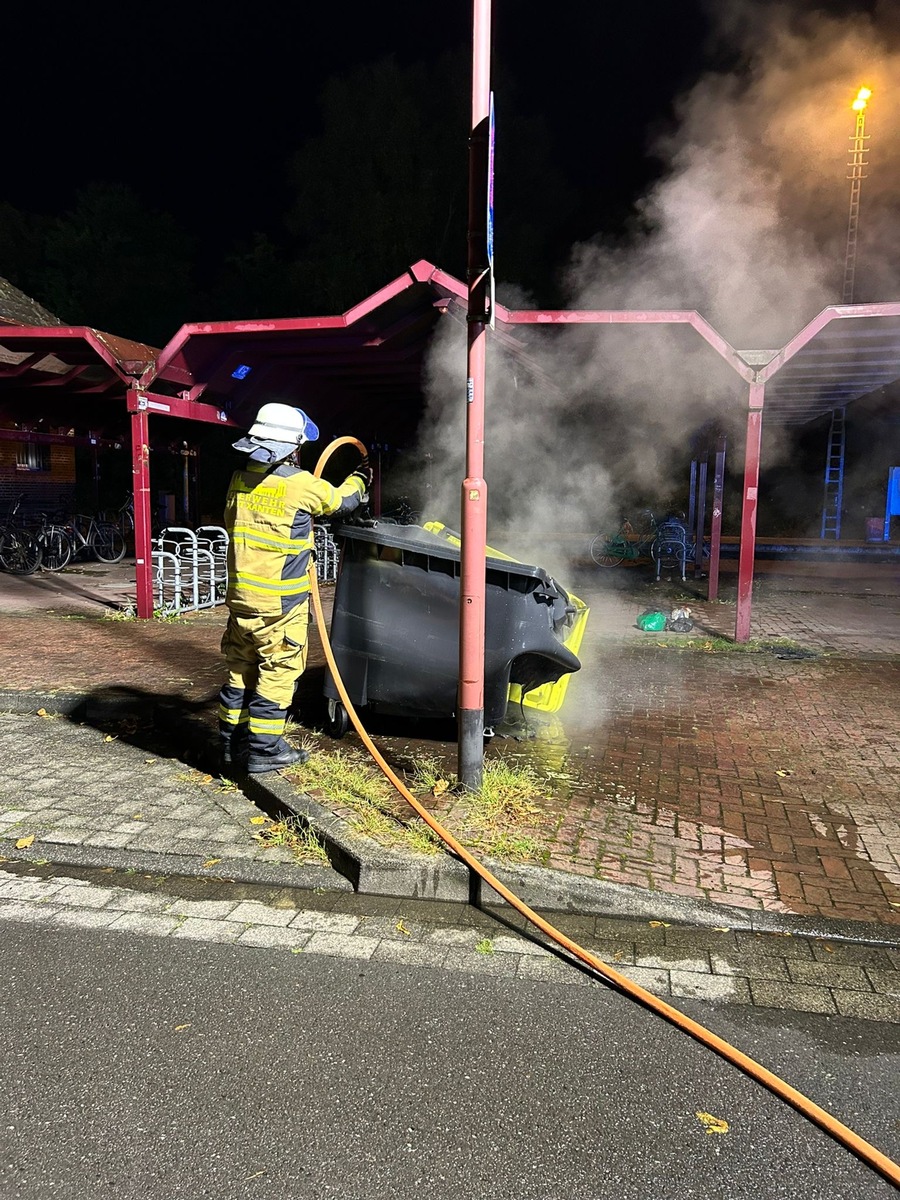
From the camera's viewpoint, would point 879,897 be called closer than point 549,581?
Yes

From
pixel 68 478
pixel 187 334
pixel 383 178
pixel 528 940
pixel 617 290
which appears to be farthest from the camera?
pixel 383 178

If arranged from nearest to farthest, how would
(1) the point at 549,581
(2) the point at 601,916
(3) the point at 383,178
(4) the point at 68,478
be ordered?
1. (2) the point at 601,916
2. (1) the point at 549,581
3. (4) the point at 68,478
4. (3) the point at 383,178

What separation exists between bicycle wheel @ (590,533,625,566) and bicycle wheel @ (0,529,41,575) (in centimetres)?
965

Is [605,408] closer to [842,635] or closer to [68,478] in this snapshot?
[842,635]

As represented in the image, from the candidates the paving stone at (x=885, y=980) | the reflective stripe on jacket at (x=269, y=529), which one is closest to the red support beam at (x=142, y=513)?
the reflective stripe on jacket at (x=269, y=529)

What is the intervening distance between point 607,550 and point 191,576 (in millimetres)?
8051

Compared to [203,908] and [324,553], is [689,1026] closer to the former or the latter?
[203,908]

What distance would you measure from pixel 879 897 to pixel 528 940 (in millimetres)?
1436

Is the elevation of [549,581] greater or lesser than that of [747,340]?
lesser

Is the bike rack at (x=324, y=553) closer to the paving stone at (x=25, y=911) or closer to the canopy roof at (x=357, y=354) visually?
the canopy roof at (x=357, y=354)

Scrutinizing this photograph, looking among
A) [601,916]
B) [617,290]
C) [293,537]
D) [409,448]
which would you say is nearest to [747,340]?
[617,290]

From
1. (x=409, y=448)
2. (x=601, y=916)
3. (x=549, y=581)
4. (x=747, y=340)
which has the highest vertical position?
(x=747, y=340)

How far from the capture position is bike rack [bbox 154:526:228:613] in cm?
962

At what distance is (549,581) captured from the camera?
4.69m
